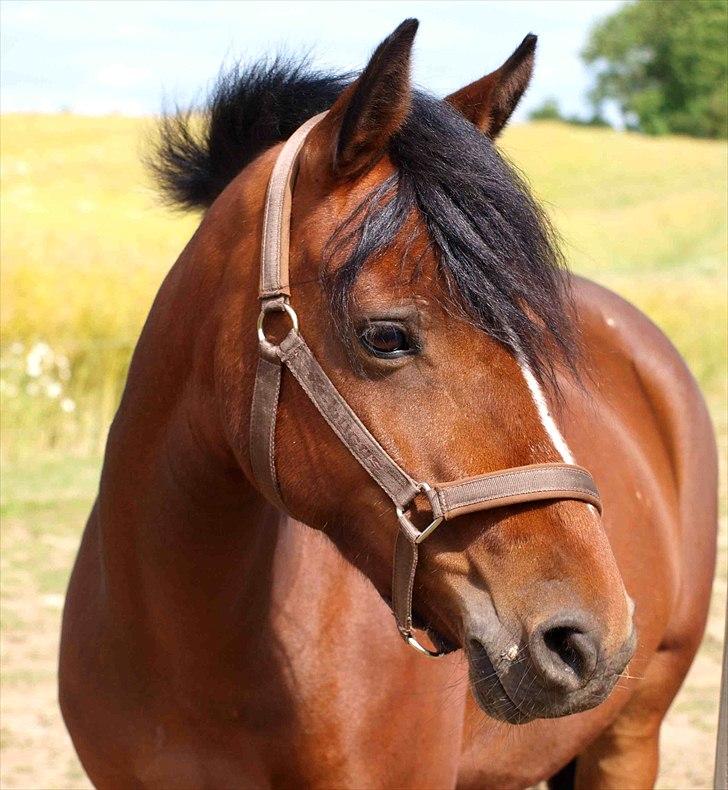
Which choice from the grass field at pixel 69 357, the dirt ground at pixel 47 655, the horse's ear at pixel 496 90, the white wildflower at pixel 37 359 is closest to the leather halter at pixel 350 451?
the horse's ear at pixel 496 90

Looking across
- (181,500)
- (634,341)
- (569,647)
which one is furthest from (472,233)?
(634,341)

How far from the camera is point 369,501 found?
191 centimetres

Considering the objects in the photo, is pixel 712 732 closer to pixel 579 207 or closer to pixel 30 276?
pixel 30 276

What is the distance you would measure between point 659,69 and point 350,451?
63234mm

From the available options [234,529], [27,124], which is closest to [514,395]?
[234,529]

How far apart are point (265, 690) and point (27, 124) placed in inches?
1167

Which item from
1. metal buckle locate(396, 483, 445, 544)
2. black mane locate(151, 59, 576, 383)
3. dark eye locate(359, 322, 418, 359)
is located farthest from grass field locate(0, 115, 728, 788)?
metal buckle locate(396, 483, 445, 544)

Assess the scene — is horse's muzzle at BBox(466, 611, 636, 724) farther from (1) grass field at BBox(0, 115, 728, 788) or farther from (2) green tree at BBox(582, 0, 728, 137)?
(2) green tree at BBox(582, 0, 728, 137)

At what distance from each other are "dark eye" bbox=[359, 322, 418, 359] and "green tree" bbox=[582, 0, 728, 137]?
47.8 m

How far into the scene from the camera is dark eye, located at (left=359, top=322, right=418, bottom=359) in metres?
1.85

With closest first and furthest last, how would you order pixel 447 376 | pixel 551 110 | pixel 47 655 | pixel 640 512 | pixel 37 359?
pixel 447 376
pixel 640 512
pixel 47 655
pixel 37 359
pixel 551 110

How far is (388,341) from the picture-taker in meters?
1.86

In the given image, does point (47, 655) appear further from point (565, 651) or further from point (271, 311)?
point (565, 651)

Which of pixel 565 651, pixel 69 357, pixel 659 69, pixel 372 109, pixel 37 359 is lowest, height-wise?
pixel 69 357
